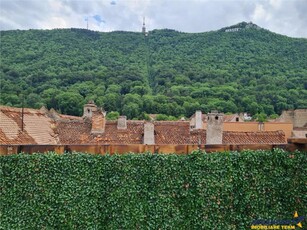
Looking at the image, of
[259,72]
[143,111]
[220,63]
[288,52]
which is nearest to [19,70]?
[143,111]

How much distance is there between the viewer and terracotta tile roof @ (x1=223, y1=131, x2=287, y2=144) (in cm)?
1806

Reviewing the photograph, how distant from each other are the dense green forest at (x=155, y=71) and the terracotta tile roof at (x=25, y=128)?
4753 cm

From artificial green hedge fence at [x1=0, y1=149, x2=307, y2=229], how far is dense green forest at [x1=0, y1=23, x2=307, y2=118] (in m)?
57.0

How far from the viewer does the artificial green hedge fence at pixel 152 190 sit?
713cm

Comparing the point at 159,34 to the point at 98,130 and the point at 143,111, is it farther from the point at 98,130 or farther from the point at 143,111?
the point at 98,130

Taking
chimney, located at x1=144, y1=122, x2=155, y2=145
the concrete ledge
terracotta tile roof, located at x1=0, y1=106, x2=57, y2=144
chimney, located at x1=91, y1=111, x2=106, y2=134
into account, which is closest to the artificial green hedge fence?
the concrete ledge

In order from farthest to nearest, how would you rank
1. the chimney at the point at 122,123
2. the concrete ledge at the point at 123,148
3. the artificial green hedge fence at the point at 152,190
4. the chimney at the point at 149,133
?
the chimney at the point at 122,123
the chimney at the point at 149,133
the concrete ledge at the point at 123,148
the artificial green hedge fence at the point at 152,190

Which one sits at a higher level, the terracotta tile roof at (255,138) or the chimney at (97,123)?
the chimney at (97,123)

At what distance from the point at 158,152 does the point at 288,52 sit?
10566 cm

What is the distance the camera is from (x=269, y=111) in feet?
260

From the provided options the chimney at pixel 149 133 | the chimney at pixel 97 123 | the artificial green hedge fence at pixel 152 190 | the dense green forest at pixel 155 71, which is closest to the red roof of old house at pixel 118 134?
the chimney at pixel 97 123

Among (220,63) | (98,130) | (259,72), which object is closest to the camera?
(98,130)

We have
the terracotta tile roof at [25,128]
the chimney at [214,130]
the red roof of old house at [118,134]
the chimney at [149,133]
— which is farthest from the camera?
the chimney at [149,133]

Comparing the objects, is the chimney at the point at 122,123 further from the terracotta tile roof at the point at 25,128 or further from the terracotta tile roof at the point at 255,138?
the terracotta tile roof at the point at 255,138
